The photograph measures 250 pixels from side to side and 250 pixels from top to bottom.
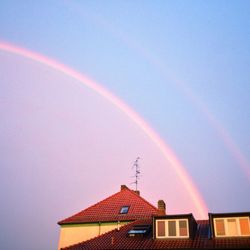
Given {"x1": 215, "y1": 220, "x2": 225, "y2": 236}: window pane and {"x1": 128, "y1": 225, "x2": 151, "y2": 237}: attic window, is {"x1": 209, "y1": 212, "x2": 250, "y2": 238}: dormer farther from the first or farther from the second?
{"x1": 128, "y1": 225, "x2": 151, "y2": 237}: attic window

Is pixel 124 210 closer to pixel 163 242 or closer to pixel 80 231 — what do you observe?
pixel 80 231

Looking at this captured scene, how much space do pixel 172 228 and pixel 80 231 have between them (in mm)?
11508

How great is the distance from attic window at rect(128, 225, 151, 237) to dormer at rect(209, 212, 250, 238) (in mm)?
4950

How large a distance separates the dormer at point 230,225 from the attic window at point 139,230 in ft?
16.2

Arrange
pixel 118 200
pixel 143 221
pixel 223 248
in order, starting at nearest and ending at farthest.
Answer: pixel 223 248, pixel 143 221, pixel 118 200

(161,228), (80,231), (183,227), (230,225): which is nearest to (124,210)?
(80,231)

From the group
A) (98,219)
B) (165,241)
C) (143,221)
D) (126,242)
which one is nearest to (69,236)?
(98,219)

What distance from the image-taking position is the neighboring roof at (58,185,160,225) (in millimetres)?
30516

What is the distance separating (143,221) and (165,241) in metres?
5.62

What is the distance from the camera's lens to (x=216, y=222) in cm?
2269

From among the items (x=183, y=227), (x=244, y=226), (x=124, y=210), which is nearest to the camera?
(x=244, y=226)

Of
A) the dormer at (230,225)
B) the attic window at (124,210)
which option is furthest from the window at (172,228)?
the attic window at (124,210)

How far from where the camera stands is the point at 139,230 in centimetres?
2498

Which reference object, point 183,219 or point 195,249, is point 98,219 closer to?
point 183,219
